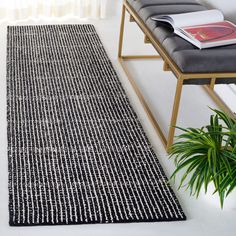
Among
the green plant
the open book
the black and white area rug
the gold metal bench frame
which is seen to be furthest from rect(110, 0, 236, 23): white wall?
the green plant

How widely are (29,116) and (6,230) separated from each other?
91 centimetres

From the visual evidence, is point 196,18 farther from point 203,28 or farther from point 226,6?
point 226,6

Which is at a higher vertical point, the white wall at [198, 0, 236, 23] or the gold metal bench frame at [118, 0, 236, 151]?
the white wall at [198, 0, 236, 23]

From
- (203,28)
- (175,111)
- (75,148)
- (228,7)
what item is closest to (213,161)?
(175,111)

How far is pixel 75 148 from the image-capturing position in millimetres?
2518

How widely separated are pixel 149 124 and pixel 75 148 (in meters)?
0.48

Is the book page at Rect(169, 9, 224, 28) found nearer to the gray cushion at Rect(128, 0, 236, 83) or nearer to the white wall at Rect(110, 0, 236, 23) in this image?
the gray cushion at Rect(128, 0, 236, 83)

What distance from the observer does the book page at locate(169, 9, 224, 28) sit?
2795mm

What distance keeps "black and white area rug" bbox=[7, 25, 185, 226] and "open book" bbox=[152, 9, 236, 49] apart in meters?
0.52

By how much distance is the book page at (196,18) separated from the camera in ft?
9.17

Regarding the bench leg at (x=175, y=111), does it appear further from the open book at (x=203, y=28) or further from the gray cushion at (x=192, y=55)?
the open book at (x=203, y=28)

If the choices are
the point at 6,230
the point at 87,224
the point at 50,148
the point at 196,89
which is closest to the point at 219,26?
the point at 196,89

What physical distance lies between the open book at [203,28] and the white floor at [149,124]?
47cm

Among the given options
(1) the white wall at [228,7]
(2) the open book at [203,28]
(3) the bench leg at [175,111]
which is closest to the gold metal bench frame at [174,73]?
(3) the bench leg at [175,111]
